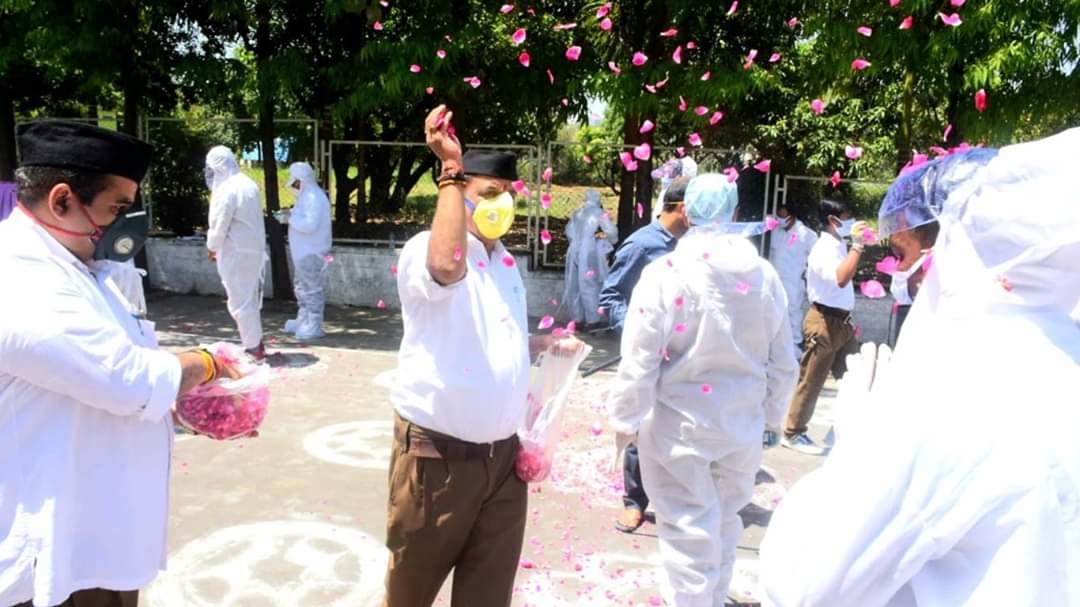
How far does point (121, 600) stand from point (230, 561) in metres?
1.89

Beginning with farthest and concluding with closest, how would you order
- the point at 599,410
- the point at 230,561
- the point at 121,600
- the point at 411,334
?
the point at 599,410, the point at 230,561, the point at 411,334, the point at 121,600

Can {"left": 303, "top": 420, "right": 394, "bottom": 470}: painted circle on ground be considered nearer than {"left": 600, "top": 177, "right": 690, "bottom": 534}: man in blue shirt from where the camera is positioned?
No

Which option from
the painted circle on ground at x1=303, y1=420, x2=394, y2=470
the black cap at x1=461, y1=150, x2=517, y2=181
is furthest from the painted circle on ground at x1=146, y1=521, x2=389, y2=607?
the black cap at x1=461, y1=150, x2=517, y2=181

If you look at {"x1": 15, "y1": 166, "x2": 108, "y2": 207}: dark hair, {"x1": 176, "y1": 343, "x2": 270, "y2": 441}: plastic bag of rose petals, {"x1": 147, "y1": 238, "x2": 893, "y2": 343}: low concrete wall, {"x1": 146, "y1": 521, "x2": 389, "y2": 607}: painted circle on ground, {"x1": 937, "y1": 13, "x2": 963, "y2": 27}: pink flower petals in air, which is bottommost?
{"x1": 146, "y1": 521, "x2": 389, "y2": 607}: painted circle on ground

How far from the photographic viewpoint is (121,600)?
2.03m

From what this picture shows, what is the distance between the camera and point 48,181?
74.9 inches

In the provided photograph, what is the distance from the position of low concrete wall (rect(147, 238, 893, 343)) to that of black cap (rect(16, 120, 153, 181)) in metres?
8.53

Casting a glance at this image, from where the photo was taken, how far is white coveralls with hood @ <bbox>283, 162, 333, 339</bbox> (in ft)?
29.4

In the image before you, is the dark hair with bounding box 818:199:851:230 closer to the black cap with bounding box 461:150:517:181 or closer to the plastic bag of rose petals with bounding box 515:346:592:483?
the plastic bag of rose petals with bounding box 515:346:592:483

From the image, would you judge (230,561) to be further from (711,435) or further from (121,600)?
(711,435)

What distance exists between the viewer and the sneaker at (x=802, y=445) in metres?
5.77

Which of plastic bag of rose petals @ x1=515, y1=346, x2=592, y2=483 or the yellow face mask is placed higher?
the yellow face mask

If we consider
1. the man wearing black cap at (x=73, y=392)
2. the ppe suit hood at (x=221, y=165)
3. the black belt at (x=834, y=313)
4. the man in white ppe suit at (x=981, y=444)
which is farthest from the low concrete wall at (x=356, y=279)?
the man in white ppe suit at (x=981, y=444)

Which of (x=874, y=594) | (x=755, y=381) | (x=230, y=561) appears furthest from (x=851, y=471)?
(x=230, y=561)
